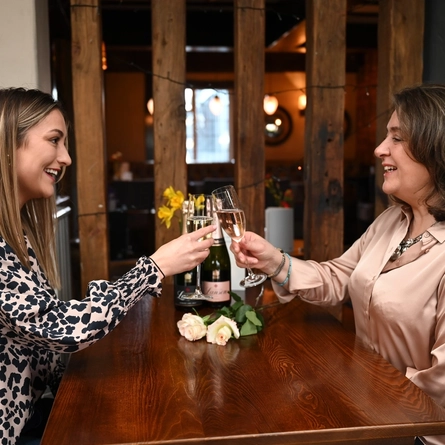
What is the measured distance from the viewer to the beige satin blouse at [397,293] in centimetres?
170

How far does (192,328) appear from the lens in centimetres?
167

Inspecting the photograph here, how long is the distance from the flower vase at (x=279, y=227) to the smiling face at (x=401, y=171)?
144 centimetres

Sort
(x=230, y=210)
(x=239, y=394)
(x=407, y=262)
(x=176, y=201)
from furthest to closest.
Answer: (x=176, y=201), (x=407, y=262), (x=230, y=210), (x=239, y=394)

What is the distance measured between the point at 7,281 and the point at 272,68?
9833 mm

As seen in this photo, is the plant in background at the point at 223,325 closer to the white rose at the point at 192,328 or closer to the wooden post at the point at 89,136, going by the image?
the white rose at the point at 192,328

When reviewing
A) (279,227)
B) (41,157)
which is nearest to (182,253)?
(41,157)

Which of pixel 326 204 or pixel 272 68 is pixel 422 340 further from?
pixel 272 68

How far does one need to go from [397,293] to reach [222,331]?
0.54 m

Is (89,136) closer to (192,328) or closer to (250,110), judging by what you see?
(250,110)

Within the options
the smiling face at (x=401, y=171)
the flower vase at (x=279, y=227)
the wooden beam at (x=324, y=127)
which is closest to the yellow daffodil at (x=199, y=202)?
the smiling face at (x=401, y=171)

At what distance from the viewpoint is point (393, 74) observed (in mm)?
2734

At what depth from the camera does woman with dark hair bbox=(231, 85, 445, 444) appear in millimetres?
1720

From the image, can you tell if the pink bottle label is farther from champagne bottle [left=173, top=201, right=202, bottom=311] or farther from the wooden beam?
the wooden beam

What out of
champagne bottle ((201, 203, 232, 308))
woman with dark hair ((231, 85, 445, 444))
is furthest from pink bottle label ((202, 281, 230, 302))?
woman with dark hair ((231, 85, 445, 444))
